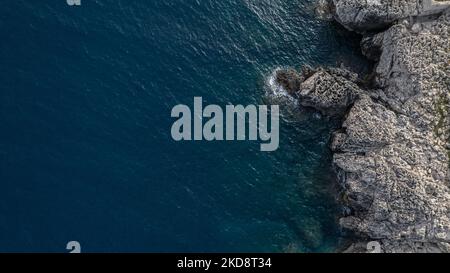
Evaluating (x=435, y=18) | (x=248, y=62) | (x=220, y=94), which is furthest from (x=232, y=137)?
(x=435, y=18)

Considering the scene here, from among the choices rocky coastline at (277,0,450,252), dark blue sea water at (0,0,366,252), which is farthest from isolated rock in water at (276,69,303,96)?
dark blue sea water at (0,0,366,252)

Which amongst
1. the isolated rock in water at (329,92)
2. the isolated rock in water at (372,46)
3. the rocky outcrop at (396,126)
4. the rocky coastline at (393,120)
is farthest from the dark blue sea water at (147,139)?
the rocky outcrop at (396,126)

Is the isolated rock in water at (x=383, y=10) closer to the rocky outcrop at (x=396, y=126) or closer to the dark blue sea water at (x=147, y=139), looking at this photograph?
the rocky outcrop at (x=396, y=126)

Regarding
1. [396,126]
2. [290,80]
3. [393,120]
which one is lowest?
[396,126]

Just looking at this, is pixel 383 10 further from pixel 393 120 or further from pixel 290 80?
pixel 290 80

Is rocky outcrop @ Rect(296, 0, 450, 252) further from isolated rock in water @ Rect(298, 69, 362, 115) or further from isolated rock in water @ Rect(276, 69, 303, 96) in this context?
isolated rock in water @ Rect(276, 69, 303, 96)

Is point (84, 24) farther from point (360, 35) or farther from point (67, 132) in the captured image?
point (360, 35)

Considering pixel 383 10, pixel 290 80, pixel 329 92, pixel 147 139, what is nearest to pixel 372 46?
pixel 383 10
